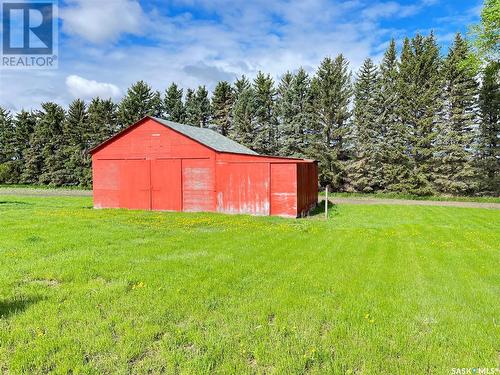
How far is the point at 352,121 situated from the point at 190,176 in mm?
20483

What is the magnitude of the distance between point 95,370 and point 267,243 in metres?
6.85

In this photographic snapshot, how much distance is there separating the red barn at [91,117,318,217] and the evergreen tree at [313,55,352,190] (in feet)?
41.1

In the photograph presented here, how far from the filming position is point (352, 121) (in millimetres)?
33438

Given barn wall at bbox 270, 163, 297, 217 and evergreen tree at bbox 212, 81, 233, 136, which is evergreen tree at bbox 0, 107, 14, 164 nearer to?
evergreen tree at bbox 212, 81, 233, 136

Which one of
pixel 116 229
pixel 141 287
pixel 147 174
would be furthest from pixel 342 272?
pixel 147 174

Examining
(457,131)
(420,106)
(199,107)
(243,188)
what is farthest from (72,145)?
(457,131)

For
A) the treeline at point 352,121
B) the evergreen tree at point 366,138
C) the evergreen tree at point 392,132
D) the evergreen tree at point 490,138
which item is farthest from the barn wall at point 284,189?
the evergreen tree at point 490,138

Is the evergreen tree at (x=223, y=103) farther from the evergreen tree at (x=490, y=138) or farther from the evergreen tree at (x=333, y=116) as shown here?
the evergreen tree at (x=490, y=138)

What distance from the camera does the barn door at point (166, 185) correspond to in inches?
768

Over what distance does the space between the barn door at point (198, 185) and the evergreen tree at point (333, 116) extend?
17.7 m

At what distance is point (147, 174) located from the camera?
795 inches

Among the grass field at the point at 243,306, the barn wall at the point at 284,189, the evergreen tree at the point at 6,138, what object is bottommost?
the grass field at the point at 243,306

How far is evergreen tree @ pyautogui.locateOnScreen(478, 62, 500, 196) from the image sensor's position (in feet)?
93.1

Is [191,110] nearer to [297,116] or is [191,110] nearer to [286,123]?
[286,123]
